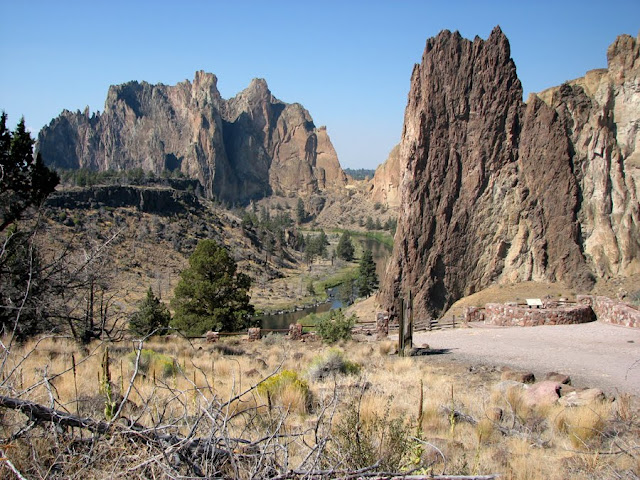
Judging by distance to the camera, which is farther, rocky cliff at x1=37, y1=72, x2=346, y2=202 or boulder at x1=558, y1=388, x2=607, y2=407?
rocky cliff at x1=37, y1=72, x2=346, y2=202

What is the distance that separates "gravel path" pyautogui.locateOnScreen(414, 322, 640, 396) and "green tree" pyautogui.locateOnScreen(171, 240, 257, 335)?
9.42m

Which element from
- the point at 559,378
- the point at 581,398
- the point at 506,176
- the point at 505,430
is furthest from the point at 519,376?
the point at 506,176

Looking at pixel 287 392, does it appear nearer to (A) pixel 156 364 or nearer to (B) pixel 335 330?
(A) pixel 156 364

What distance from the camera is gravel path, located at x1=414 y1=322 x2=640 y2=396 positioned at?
1132 centimetres

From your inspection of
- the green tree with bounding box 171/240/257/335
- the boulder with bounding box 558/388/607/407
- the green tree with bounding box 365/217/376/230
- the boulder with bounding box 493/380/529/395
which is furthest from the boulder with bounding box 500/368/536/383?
the green tree with bounding box 365/217/376/230

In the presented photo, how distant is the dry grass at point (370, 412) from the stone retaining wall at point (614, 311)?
960 cm

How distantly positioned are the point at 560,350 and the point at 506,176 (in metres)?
20.6

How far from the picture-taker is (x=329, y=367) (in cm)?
995

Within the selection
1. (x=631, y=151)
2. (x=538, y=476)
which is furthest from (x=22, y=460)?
(x=631, y=151)

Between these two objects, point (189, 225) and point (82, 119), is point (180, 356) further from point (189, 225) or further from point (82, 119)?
point (82, 119)

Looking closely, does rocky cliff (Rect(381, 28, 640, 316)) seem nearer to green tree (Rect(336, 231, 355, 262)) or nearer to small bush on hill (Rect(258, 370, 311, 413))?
small bush on hill (Rect(258, 370, 311, 413))

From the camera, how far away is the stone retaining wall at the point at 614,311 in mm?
17734

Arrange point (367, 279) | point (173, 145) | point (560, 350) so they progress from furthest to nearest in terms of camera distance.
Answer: point (173, 145)
point (367, 279)
point (560, 350)

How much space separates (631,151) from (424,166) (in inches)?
494
